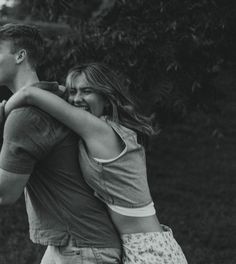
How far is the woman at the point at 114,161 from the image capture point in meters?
2.77

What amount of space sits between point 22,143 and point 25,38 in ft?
2.02

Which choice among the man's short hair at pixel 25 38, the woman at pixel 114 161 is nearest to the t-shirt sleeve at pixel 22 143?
the woman at pixel 114 161

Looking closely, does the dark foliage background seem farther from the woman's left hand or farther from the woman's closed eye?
the woman's left hand

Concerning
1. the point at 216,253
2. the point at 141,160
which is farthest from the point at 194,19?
the point at 216,253

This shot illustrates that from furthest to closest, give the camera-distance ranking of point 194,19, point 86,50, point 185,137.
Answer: point 185,137
point 86,50
point 194,19

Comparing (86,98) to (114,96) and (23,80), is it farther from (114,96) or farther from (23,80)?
(23,80)

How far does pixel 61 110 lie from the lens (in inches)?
109

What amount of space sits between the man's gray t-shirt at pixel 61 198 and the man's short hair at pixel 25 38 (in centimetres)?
Answer: 40

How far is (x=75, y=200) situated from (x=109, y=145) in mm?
280

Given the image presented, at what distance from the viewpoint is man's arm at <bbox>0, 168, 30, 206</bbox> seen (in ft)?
8.78

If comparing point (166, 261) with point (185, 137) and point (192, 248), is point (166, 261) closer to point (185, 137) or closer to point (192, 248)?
point (192, 248)

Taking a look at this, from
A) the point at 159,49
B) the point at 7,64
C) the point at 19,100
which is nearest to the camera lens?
the point at 19,100

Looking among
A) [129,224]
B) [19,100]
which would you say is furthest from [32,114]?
[129,224]

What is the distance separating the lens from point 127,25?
4.57m
